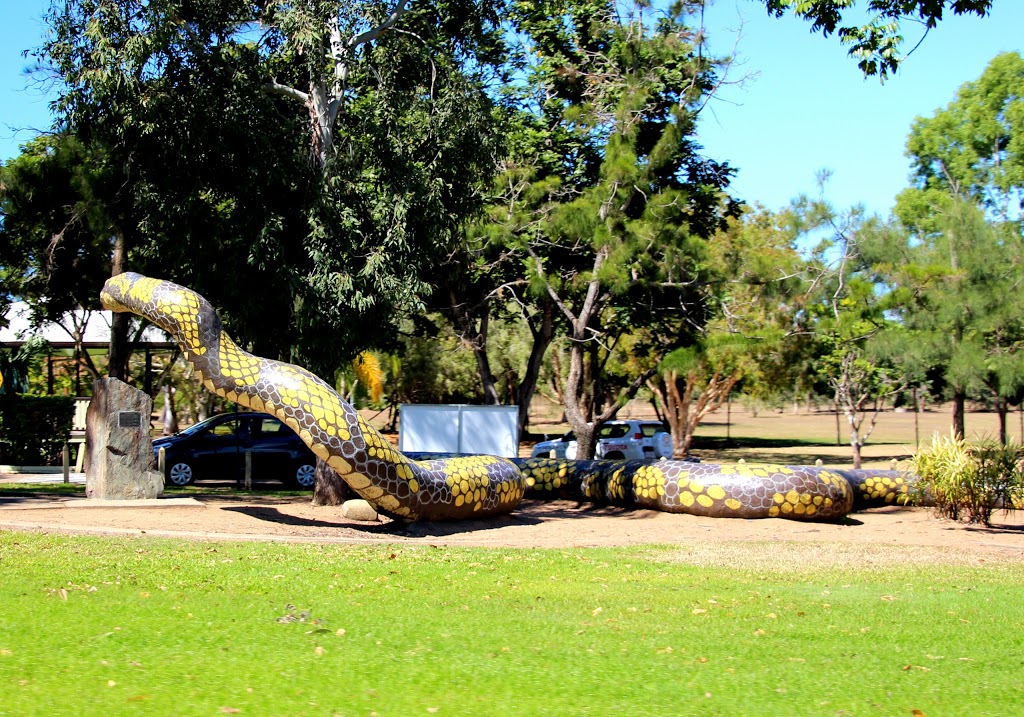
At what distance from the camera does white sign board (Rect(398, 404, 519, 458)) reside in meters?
21.0

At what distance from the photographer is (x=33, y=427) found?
81.6 feet

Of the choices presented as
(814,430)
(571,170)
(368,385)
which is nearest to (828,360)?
(571,170)

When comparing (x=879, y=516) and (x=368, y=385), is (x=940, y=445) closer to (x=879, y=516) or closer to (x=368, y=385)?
(x=879, y=516)

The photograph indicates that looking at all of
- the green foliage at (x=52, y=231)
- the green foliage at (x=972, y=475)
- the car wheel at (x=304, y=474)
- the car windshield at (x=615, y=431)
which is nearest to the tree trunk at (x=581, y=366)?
the car wheel at (x=304, y=474)

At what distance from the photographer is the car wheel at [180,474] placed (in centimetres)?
2023

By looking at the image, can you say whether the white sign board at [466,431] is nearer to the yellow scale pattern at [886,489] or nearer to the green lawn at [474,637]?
the yellow scale pattern at [886,489]

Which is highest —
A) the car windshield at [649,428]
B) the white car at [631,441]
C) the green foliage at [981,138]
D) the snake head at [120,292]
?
the green foliage at [981,138]

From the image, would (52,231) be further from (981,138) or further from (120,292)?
(981,138)

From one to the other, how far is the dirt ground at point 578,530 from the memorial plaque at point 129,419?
1167mm

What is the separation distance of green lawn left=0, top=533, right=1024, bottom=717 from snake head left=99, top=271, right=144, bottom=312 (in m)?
3.70

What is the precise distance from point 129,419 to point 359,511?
11.6ft

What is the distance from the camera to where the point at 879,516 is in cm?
1742

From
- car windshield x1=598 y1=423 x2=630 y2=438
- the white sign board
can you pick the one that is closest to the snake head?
the white sign board

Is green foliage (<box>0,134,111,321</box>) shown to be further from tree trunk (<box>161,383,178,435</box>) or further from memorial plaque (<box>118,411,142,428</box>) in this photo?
tree trunk (<box>161,383,178,435</box>)
